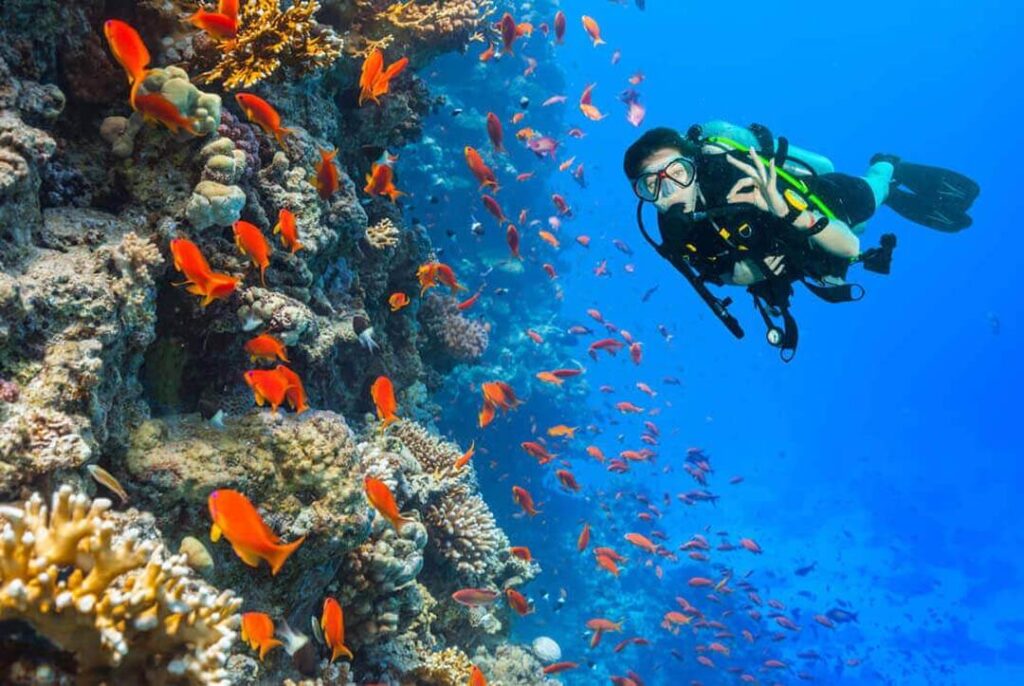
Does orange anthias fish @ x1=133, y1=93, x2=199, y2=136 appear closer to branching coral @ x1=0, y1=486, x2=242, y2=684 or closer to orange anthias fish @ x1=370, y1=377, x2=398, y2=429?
orange anthias fish @ x1=370, y1=377, x2=398, y2=429

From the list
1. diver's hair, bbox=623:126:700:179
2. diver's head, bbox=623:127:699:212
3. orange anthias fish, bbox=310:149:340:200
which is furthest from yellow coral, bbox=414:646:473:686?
diver's hair, bbox=623:126:700:179

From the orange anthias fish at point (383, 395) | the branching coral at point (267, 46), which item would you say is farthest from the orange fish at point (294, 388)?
the branching coral at point (267, 46)

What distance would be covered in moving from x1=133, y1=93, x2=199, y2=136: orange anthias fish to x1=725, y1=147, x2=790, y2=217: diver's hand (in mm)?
3351

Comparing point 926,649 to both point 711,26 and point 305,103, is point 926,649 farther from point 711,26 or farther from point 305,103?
point 711,26

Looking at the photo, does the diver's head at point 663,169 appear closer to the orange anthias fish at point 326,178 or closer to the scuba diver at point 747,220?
the scuba diver at point 747,220

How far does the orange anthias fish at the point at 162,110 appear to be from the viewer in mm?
3609

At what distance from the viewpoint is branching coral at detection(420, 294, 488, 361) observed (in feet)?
28.1

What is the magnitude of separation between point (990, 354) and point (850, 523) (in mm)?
51199

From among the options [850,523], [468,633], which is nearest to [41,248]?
[468,633]

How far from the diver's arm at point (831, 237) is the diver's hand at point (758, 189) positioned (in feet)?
0.41

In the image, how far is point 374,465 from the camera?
16.6ft

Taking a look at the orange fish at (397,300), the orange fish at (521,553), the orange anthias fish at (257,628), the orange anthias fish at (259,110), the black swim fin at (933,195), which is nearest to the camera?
the orange anthias fish at (257,628)

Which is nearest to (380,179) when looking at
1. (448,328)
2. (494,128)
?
(494,128)

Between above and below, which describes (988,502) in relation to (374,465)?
above
